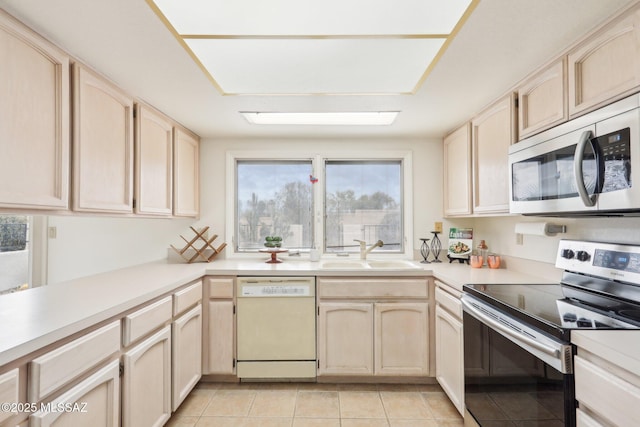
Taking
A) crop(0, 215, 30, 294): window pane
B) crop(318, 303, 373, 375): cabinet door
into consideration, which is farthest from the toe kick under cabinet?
crop(0, 215, 30, 294): window pane

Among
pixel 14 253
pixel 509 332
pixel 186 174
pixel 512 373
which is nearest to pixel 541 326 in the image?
pixel 509 332

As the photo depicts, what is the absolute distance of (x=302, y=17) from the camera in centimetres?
134

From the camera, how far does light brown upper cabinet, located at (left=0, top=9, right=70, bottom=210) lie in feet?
4.00

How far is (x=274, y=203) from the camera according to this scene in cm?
322

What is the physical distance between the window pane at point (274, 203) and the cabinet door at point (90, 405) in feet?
6.01

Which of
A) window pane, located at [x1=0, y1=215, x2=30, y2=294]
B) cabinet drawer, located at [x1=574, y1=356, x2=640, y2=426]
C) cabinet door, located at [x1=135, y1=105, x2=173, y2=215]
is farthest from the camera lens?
window pane, located at [x1=0, y1=215, x2=30, y2=294]

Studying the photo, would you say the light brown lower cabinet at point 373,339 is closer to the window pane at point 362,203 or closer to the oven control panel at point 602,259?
the window pane at point 362,203

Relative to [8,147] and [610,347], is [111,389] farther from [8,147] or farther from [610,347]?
[610,347]

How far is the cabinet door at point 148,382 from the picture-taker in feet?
5.06

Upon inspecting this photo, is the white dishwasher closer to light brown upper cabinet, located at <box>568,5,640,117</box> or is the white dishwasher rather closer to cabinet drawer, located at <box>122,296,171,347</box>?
cabinet drawer, located at <box>122,296,171,347</box>

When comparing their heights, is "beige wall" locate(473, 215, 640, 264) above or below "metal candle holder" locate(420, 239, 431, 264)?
above

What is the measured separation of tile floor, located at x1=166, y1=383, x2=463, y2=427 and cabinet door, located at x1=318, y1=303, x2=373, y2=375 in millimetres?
169

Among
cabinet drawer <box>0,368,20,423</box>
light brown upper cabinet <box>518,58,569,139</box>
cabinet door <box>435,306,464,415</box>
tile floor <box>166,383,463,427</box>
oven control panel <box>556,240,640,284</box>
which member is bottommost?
tile floor <box>166,383,463,427</box>

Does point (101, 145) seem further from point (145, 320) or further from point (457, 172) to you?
point (457, 172)
